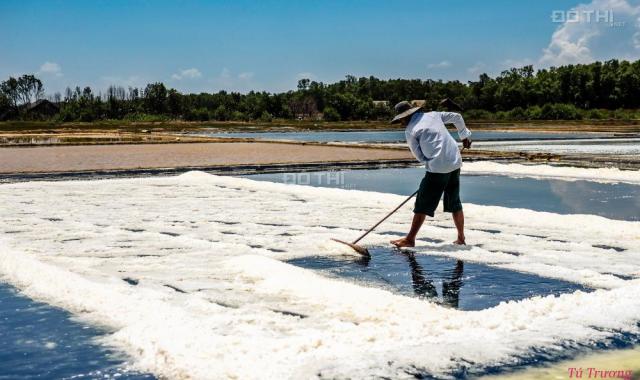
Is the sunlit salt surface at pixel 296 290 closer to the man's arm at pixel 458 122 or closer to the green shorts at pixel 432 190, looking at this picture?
the green shorts at pixel 432 190

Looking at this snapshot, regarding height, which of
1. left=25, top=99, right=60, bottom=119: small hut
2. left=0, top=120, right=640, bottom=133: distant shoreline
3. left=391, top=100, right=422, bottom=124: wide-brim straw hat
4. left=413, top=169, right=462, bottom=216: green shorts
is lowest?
left=0, top=120, right=640, bottom=133: distant shoreline

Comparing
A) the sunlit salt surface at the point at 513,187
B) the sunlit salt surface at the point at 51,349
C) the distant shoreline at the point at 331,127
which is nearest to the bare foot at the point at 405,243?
the sunlit salt surface at the point at 51,349

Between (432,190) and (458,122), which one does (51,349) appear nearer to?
(432,190)

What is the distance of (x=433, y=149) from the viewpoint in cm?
617

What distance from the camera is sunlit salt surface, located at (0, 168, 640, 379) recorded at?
347 cm

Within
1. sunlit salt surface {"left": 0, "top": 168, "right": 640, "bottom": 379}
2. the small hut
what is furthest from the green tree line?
sunlit salt surface {"left": 0, "top": 168, "right": 640, "bottom": 379}

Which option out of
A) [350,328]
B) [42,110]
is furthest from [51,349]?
[42,110]

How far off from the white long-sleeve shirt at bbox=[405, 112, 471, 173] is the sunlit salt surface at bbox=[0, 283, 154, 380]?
3203 millimetres

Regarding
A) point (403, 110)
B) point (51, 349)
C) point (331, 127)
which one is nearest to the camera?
point (51, 349)

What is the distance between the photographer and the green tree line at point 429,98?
94375 mm

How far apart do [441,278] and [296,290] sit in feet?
3.66

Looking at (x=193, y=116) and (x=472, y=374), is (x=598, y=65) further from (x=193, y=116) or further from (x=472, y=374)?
(x=472, y=374)

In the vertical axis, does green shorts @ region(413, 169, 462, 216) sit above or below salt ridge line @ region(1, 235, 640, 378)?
above

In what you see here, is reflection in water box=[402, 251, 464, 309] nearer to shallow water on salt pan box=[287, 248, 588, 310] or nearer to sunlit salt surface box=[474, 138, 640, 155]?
shallow water on salt pan box=[287, 248, 588, 310]
